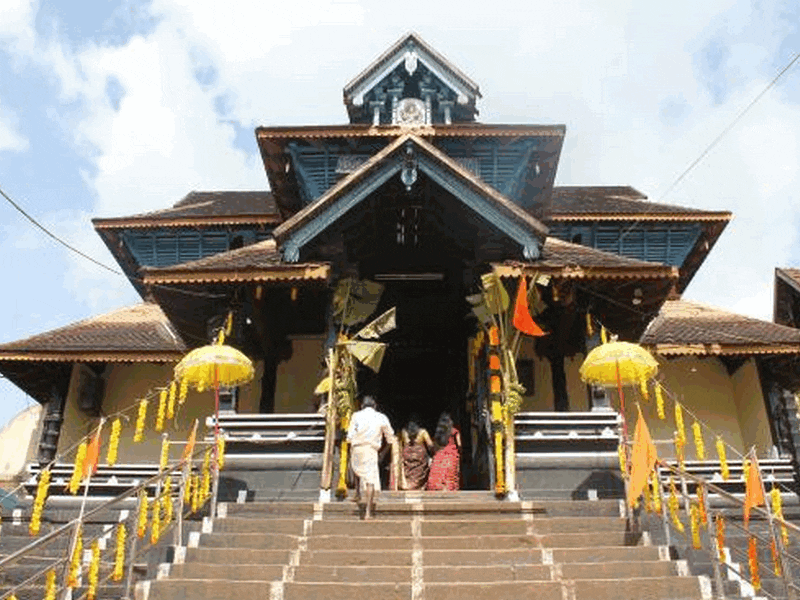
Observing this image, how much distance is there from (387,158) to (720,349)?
678cm

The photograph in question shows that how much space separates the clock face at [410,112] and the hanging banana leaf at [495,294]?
618cm

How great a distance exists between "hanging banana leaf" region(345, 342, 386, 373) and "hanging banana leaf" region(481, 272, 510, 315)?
1.70 m

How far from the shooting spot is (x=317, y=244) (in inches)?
475

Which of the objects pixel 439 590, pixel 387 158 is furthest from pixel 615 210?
pixel 439 590

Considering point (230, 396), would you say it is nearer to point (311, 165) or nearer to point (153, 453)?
point (153, 453)

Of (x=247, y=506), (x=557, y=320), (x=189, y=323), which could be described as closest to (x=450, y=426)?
(x=557, y=320)

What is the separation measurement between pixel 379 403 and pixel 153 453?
14.4 ft

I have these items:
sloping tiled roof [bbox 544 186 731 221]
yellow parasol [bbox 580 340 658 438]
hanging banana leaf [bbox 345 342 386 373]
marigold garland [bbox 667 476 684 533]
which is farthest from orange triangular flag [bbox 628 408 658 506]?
sloping tiled roof [bbox 544 186 731 221]

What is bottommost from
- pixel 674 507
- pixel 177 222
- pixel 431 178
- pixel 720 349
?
pixel 674 507

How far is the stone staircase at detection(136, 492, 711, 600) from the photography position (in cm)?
700

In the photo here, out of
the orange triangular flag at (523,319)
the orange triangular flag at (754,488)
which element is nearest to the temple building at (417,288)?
the orange triangular flag at (523,319)

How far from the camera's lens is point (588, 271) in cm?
1164

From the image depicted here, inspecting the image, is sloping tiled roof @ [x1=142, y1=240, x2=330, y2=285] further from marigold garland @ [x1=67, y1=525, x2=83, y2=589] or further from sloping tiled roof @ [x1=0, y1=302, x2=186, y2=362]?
marigold garland @ [x1=67, y1=525, x2=83, y2=589]

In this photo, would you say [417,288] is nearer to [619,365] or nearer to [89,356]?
[619,365]
